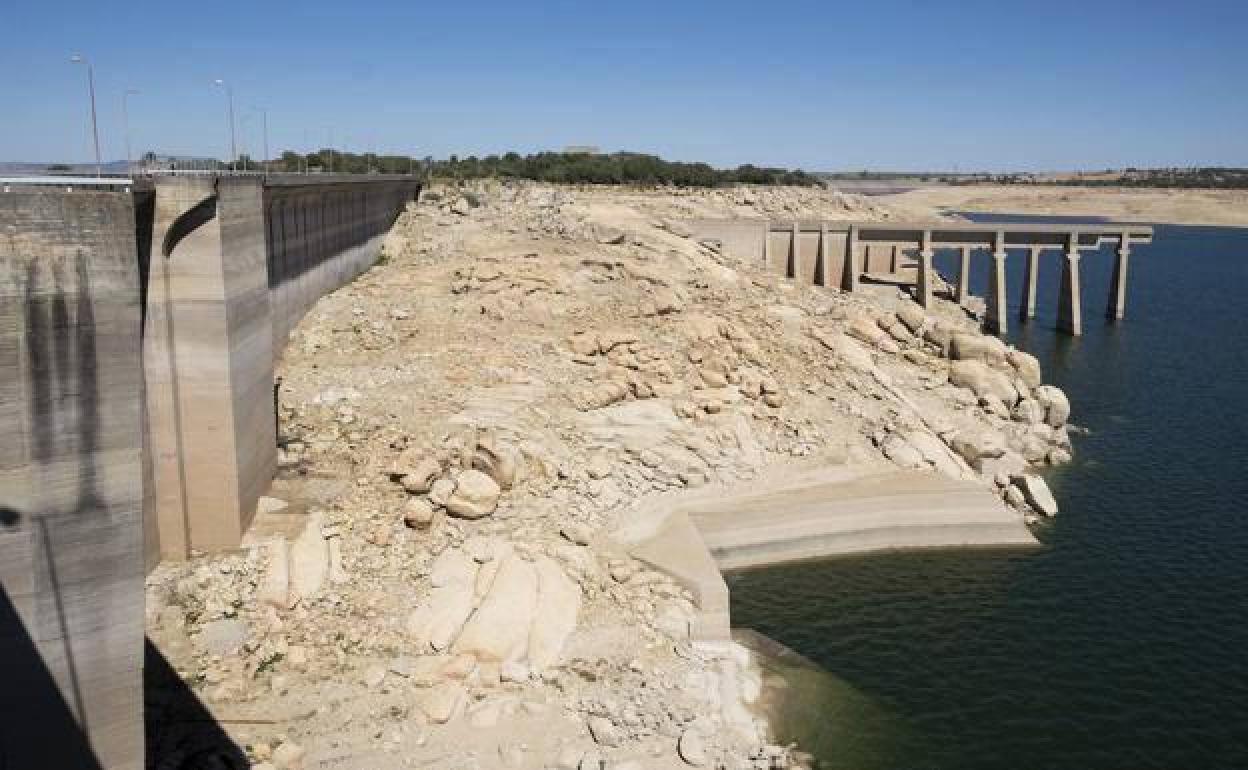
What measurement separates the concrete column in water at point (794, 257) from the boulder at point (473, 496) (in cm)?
3742

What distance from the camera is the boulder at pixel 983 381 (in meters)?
41.4

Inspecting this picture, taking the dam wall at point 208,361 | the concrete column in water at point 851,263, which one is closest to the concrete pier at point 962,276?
the concrete column in water at point 851,263

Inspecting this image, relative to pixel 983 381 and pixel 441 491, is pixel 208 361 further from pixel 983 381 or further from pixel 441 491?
pixel 983 381

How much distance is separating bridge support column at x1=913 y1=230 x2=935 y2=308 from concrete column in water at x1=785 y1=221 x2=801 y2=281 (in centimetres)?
774

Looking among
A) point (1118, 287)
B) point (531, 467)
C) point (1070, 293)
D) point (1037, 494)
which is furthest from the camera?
point (1118, 287)

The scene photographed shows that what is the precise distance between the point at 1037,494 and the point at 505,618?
67.4 ft

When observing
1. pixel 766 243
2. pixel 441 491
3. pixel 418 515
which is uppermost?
pixel 766 243

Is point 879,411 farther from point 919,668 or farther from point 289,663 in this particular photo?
point 289,663

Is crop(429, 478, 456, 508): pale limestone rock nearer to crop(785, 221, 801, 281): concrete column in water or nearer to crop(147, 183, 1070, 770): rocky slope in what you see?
crop(147, 183, 1070, 770): rocky slope

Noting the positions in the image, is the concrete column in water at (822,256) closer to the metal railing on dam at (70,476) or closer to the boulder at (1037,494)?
the boulder at (1037,494)

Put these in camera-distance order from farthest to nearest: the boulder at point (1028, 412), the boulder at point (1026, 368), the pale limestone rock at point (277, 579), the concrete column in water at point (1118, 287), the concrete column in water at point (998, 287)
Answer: the concrete column in water at point (1118, 287), the concrete column in water at point (998, 287), the boulder at point (1026, 368), the boulder at point (1028, 412), the pale limestone rock at point (277, 579)

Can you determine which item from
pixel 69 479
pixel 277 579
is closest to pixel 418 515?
pixel 277 579

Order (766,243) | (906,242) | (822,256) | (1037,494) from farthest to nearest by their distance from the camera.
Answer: (906,242)
(822,256)
(766,243)
(1037,494)

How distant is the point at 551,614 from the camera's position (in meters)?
22.7
